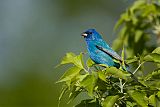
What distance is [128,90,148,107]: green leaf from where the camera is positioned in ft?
13.3

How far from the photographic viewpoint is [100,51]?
5328mm

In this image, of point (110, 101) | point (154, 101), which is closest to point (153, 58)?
point (154, 101)

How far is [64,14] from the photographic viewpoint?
21016mm

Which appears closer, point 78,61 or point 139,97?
point 139,97

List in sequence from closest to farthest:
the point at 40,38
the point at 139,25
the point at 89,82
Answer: the point at 89,82 < the point at 139,25 < the point at 40,38

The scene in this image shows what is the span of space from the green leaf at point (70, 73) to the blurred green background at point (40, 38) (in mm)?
6145

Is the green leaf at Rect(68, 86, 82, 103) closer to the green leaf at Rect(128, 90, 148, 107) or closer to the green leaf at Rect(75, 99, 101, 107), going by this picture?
the green leaf at Rect(75, 99, 101, 107)

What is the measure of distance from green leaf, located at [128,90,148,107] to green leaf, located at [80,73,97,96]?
0.24 m

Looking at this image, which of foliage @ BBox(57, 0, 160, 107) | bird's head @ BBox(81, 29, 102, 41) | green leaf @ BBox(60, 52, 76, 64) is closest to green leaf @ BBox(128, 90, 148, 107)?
foliage @ BBox(57, 0, 160, 107)

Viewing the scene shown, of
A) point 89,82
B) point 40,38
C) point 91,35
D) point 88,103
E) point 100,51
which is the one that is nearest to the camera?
point 89,82

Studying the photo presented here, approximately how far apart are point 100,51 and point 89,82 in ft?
4.24

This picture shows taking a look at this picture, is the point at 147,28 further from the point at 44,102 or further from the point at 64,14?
the point at 64,14

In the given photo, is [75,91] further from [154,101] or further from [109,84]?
[154,101]

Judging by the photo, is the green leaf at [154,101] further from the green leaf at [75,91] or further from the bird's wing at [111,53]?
the bird's wing at [111,53]
